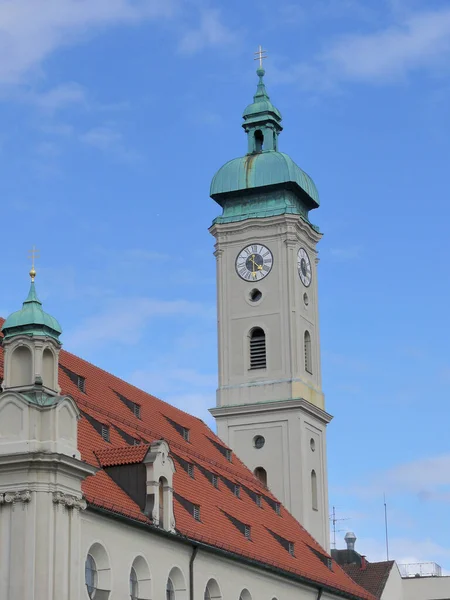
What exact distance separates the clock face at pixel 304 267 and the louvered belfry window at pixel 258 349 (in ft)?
12.3

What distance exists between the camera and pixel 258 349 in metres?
73.5

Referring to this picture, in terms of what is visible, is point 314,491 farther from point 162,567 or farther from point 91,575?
point 91,575

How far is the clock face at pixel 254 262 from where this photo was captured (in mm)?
74062

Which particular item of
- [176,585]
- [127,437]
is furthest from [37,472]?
[127,437]

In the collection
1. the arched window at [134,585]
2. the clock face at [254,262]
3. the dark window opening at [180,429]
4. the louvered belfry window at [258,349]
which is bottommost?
the arched window at [134,585]

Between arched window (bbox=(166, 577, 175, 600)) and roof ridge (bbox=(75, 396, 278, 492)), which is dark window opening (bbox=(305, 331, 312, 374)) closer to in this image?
roof ridge (bbox=(75, 396, 278, 492))

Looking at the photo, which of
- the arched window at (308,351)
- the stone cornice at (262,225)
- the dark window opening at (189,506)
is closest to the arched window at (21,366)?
the dark window opening at (189,506)

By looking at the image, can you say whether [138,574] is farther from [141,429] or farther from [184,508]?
[141,429]

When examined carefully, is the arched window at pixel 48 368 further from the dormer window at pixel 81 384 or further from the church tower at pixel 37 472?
the dormer window at pixel 81 384

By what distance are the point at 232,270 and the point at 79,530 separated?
3384cm

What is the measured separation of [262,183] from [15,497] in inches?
1410

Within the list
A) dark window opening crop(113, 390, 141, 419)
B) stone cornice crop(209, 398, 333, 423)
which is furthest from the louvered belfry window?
dark window opening crop(113, 390, 141, 419)

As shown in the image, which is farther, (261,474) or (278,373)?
(278,373)

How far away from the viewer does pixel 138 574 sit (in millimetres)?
47625
